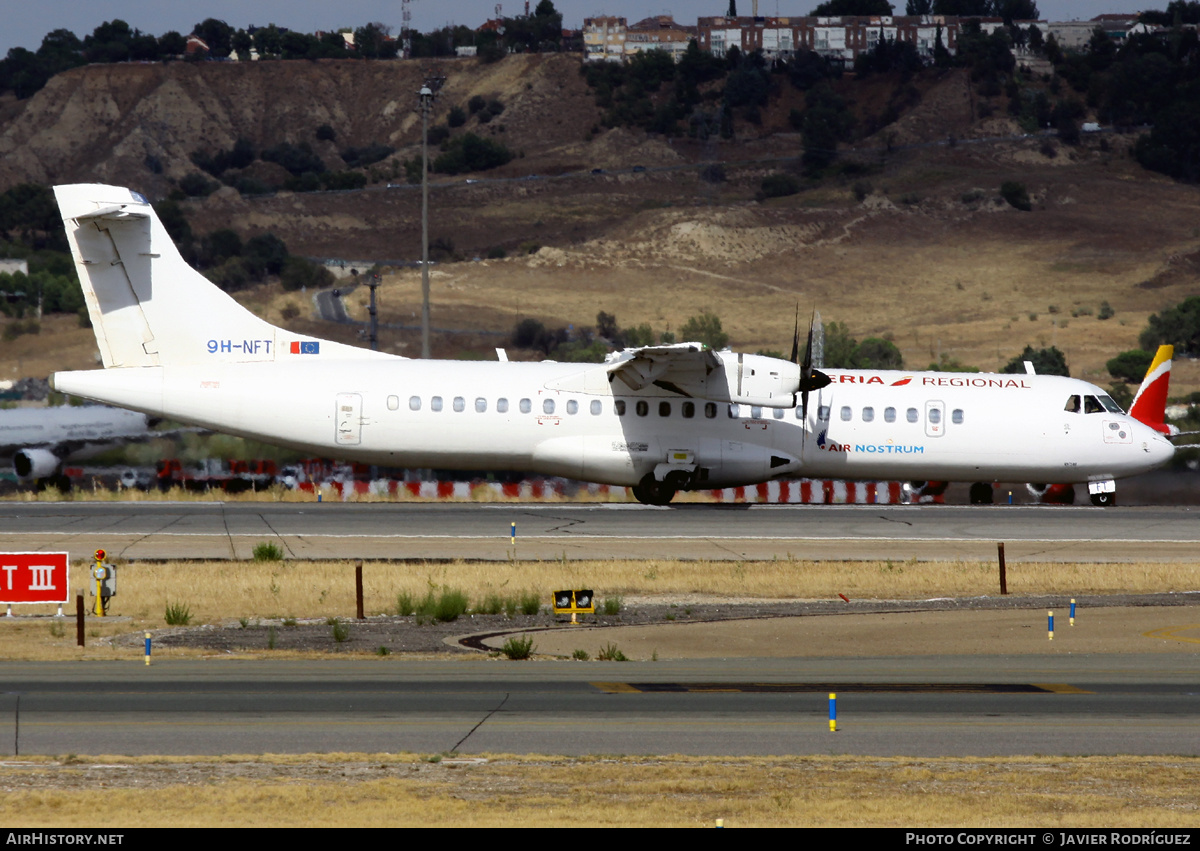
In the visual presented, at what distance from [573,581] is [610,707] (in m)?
10.4

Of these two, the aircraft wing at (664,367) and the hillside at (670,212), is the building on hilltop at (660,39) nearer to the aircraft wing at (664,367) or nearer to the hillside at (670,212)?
the hillside at (670,212)

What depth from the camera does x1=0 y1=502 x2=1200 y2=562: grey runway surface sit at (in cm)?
2756

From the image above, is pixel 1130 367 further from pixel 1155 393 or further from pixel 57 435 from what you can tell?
pixel 57 435

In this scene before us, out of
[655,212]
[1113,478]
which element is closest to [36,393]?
→ [1113,478]

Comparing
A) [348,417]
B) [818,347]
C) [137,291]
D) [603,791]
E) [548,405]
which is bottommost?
[603,791]

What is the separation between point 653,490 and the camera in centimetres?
3438

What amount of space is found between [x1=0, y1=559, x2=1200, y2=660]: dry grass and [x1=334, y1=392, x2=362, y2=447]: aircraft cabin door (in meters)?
7.56

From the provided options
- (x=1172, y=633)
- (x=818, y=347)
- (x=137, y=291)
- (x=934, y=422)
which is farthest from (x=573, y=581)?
(x=818, y=347)

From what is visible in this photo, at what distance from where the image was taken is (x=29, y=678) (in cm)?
1587

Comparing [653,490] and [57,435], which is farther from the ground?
[57,435]

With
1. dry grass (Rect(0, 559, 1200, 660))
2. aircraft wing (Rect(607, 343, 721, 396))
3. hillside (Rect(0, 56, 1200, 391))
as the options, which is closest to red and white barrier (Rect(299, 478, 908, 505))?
aircraft wing (Rect(607, 343, 721, 396))

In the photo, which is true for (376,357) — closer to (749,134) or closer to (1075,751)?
(1075,751)

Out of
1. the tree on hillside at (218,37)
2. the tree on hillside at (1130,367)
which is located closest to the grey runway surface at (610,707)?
the tree on hillside at (1130,367)

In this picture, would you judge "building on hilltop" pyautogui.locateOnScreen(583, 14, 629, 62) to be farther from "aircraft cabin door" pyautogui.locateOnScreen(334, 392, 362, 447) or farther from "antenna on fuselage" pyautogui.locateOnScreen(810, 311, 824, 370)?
"aircraft cabin door" pyautogui.locateOnScreen(334, 392, 362, 447)
